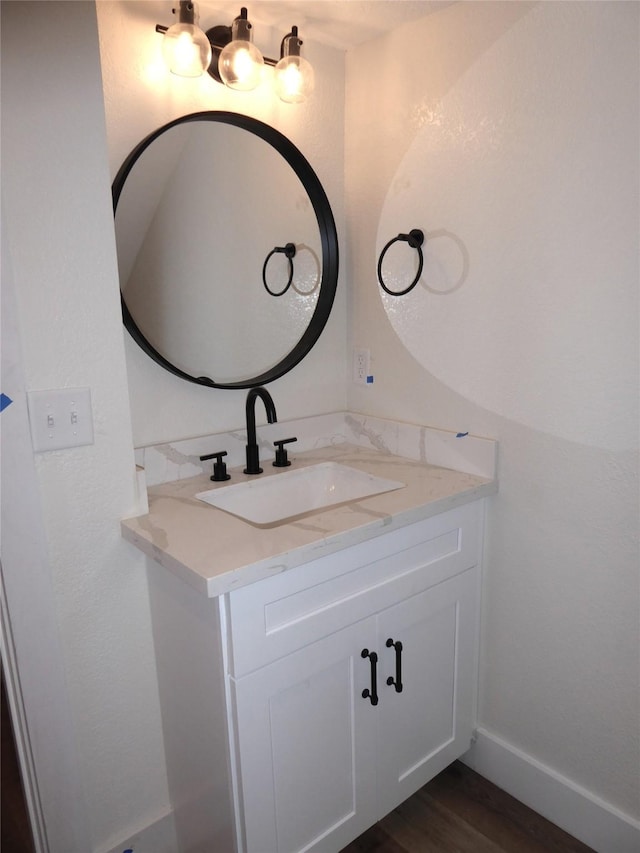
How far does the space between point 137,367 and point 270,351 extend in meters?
0.42

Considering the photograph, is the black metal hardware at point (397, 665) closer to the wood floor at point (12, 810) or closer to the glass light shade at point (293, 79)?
the wood floor at point (12, 810)

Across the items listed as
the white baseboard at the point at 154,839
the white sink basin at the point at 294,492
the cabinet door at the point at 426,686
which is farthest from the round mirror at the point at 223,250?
the white baseboard at the point at 154,839

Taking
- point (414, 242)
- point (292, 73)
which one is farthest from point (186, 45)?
point (414, 242)

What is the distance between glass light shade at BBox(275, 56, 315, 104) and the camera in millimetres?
1529

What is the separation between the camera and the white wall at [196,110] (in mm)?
1370

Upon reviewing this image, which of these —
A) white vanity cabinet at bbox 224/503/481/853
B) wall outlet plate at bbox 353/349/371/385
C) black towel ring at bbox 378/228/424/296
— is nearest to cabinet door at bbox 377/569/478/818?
white vanity cabinet at bbox 224/503/481/853

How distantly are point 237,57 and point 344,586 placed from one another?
1331mm

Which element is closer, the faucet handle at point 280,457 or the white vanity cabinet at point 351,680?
the white vanity cabinet at point 351,680

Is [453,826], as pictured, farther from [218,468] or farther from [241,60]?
[241,60]

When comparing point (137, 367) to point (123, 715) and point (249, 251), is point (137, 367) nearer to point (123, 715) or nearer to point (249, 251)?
point (249, 251)

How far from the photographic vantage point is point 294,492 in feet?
5.57

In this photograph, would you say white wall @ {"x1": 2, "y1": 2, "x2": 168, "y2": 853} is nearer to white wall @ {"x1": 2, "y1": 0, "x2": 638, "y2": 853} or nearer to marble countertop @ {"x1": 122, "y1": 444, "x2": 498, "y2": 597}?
white wall @ {"x1": 2, "y1": 0, "x2": 638, "y2": 853}

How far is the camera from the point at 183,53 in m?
1.36

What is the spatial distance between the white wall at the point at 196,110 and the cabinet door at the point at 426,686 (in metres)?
0.74
